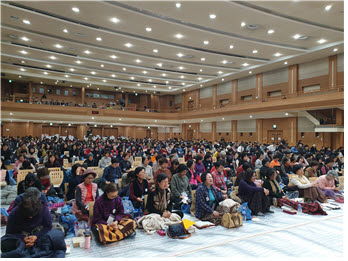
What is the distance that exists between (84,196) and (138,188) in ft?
3.46

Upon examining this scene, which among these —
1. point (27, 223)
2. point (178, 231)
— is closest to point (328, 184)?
point (178, 231)

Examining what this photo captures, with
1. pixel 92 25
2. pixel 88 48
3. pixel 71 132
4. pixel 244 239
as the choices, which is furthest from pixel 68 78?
pixel 244 239

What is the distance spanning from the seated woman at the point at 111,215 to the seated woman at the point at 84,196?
55 cm

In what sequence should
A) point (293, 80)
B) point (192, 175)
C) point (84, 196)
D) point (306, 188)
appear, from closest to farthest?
point (84, 196), point (306, 188), point (192, 175), point (293, 80)

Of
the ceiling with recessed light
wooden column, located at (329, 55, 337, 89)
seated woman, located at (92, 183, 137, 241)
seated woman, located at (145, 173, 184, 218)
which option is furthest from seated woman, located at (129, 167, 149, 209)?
wooden column, located at (329, 55, 337, 89)

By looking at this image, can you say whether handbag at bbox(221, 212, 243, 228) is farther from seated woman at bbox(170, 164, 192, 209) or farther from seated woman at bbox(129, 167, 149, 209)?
seated woman at bbox(129, 167, 149, 209)

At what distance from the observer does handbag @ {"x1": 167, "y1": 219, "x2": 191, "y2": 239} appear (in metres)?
3.87

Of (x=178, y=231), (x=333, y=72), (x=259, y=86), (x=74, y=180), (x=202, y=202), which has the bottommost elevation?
(x=178, y=231)

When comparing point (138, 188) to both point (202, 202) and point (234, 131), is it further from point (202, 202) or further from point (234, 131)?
point (234, 131)

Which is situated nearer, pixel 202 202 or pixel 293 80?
pixel 202 202

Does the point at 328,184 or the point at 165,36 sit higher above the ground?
the point at 165,36

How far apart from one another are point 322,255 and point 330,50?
57.5ft

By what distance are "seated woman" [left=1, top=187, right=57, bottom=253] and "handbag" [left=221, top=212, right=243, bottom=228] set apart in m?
2.95

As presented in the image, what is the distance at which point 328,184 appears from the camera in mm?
6344
